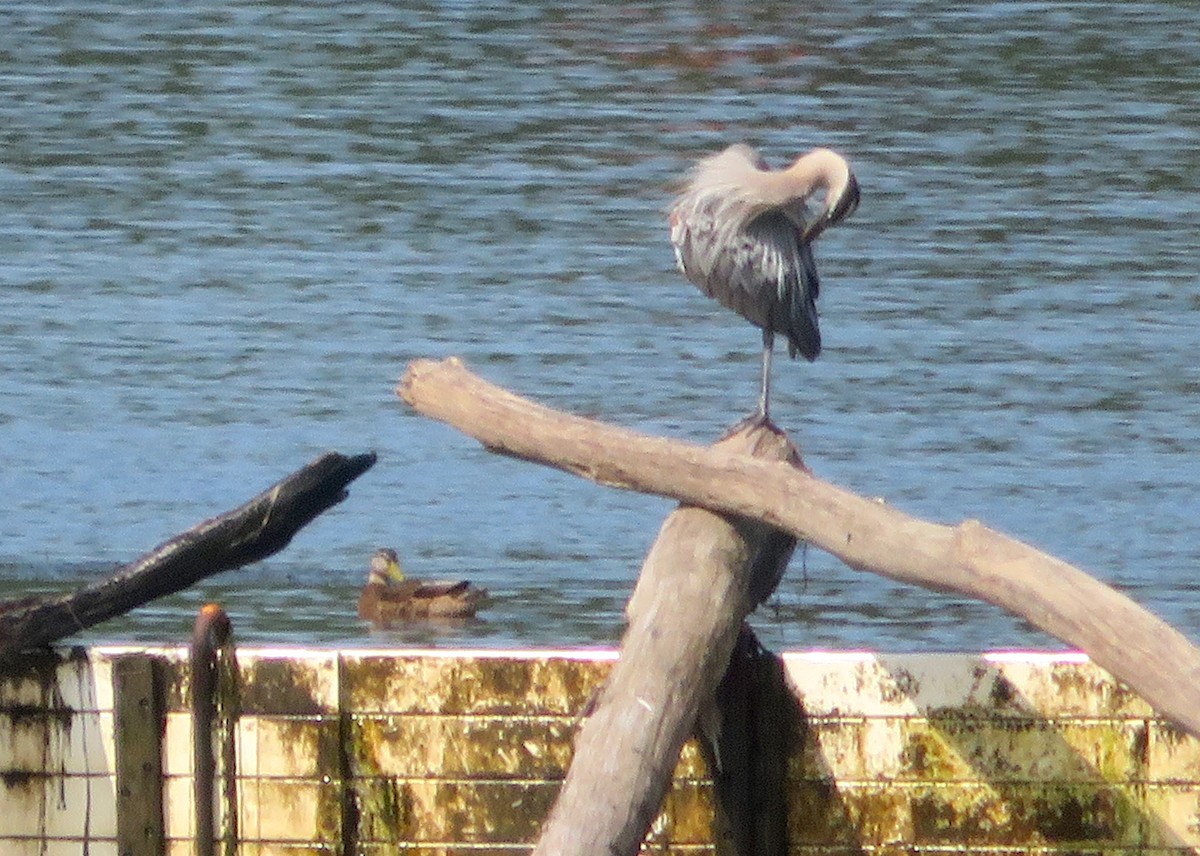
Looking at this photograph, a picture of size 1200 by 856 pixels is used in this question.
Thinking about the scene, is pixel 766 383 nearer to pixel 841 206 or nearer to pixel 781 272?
pixel 841 206

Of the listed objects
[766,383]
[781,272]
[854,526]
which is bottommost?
[854,526]

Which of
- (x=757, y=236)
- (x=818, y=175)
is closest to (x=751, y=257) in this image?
(x=757, y=236)

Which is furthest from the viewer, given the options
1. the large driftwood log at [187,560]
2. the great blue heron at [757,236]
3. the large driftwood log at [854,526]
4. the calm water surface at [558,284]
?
the calm water surface at [558,284]

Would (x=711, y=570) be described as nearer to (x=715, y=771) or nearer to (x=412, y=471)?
(x=715, y=771)

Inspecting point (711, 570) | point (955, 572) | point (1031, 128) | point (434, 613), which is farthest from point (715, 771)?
point (1031, 128)

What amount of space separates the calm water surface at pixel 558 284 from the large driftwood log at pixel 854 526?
326 centimetres

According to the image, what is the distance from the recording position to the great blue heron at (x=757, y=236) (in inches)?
281

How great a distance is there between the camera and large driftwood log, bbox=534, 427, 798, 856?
17.3 ft

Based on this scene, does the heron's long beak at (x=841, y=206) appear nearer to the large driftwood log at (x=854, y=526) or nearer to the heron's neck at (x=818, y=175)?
the heron's neck at (x=818, y=175)

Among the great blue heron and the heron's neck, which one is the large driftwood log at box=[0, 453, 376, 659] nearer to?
the great blue heron

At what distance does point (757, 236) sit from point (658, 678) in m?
2.09

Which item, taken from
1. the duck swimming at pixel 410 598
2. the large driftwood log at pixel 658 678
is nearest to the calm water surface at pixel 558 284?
the duck swimming at pixel 410 598

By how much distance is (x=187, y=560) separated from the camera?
6426mm

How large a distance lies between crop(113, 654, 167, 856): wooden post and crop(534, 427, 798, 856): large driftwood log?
119cm
